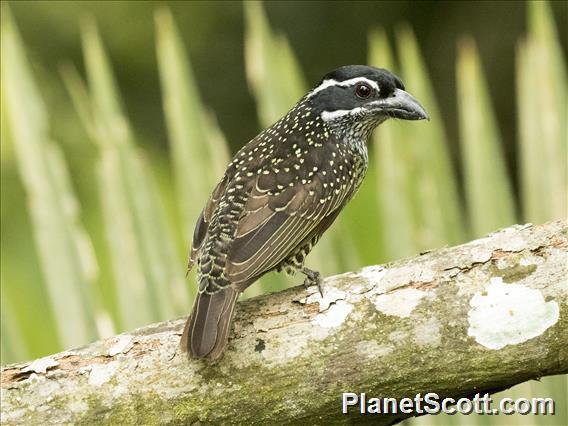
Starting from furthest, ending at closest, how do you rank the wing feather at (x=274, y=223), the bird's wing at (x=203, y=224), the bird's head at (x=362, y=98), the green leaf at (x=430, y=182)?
the bird's head at (x=362, y=98) < the green leaf at (x=430, y=182) < the bird's wing at (x=203, y=224) < the wing feather at (x=274, y=223)

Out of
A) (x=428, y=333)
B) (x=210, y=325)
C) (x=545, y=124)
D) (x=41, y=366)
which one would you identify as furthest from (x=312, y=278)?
(x=545, y=124)

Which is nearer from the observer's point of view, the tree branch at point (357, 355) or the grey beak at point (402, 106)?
the tree branch at point (357, 355)

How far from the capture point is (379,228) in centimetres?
607

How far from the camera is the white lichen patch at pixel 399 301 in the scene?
3.43 metres

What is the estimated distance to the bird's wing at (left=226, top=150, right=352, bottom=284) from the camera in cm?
389

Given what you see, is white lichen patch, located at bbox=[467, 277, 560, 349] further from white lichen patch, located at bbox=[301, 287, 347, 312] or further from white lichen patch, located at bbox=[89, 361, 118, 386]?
white lichen patch, located at bbox=[89, 361, 118, 386]

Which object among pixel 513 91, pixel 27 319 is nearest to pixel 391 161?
pixel 27 319

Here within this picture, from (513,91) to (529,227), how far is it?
17.7 feet

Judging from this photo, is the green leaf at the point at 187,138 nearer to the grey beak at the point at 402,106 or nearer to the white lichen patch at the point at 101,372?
the grey beak at the point at 402,106

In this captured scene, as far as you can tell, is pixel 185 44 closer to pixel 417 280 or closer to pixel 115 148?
pixel 115 148

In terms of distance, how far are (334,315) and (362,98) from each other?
4.71 feet

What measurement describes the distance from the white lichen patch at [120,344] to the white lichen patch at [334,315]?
1.97ft

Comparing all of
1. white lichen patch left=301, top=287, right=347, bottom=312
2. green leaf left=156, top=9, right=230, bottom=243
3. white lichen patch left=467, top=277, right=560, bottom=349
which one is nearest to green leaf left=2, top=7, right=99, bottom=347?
green leaf left=156, top=9, right=230, bottom=243

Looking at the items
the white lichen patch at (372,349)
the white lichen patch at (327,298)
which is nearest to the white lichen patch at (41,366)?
the white lichen patch at (327,298)
